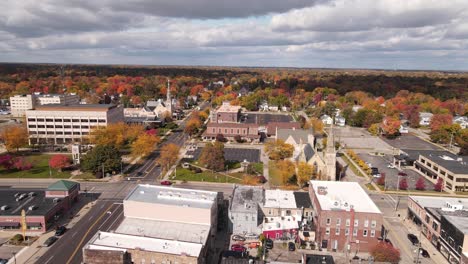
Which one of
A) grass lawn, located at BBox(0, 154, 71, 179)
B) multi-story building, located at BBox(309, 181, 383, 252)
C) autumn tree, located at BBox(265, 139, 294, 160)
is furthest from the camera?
autumn tree, located at BBox(265, 139, 294, 160)

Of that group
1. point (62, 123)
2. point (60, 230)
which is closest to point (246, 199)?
point (60, 230)

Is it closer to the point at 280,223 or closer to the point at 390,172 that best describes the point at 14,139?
the point at 280,223

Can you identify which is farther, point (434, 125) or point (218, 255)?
point (434, 125)

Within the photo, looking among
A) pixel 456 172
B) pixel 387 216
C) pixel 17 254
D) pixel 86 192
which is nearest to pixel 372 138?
pixel 456 172

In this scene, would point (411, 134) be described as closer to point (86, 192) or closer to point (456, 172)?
point (456, 172)

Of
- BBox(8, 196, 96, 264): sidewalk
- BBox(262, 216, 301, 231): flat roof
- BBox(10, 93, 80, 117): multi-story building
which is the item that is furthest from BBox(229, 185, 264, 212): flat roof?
BBox(10, 93, 80, 117): multi-story building

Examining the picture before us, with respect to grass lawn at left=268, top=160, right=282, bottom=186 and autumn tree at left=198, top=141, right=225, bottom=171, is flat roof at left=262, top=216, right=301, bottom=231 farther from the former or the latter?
autumn tree at left=198, top=141, right=225, bottom=171
